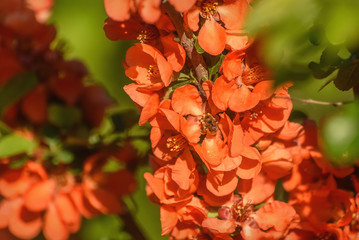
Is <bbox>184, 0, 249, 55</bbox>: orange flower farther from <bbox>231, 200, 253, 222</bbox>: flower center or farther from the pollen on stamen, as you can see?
<bbox>231, 200, 253, 222</bbox>: flower center

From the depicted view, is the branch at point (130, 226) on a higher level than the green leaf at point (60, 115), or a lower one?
lower

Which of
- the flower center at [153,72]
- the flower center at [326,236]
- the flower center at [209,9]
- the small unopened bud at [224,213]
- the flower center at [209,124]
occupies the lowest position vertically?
the flower center at [326,236]

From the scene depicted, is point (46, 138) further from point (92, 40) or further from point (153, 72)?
point (92, 40)

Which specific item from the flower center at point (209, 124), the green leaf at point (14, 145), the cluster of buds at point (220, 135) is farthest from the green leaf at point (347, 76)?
the green leaf at point (14, 145)

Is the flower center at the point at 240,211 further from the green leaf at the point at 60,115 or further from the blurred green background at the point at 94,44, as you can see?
the blurred green background at the point at 94,44

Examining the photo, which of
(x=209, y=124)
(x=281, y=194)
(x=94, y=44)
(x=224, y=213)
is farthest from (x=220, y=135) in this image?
(x=94, y=44)

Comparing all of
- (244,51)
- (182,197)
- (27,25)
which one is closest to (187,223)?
(182,197)
